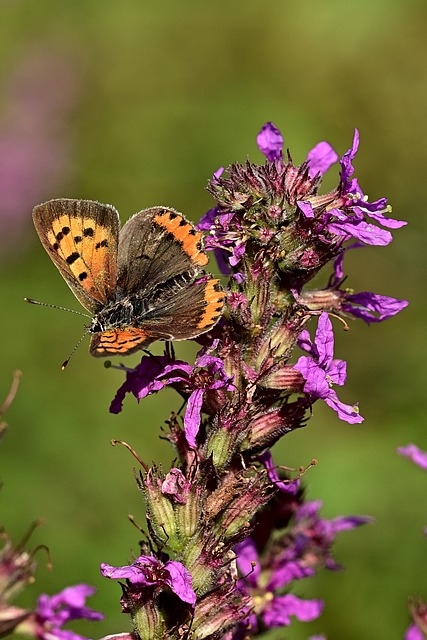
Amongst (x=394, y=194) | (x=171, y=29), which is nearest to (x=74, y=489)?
(x=394, y=194)

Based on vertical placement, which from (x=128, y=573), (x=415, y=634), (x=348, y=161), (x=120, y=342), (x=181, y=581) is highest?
(x=348, y=161)

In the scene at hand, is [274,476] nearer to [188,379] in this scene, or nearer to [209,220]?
[188,379]

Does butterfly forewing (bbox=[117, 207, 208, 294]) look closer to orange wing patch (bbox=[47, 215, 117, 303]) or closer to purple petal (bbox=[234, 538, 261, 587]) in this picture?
orange wing patch (bbox=[47, 215, 117, 303])

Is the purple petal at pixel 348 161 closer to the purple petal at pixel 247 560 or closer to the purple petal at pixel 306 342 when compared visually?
→ the purple petal at pixel 306 342

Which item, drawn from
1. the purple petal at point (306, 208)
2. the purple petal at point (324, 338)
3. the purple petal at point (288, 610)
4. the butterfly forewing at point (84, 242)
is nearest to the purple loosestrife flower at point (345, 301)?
the purple petal at point (324, 338)

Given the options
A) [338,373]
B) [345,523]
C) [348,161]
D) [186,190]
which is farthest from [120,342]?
[186,190]

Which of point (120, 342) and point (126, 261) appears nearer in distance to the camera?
point (120, 342)

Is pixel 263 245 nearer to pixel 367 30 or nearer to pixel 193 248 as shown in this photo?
pixel 193 248
